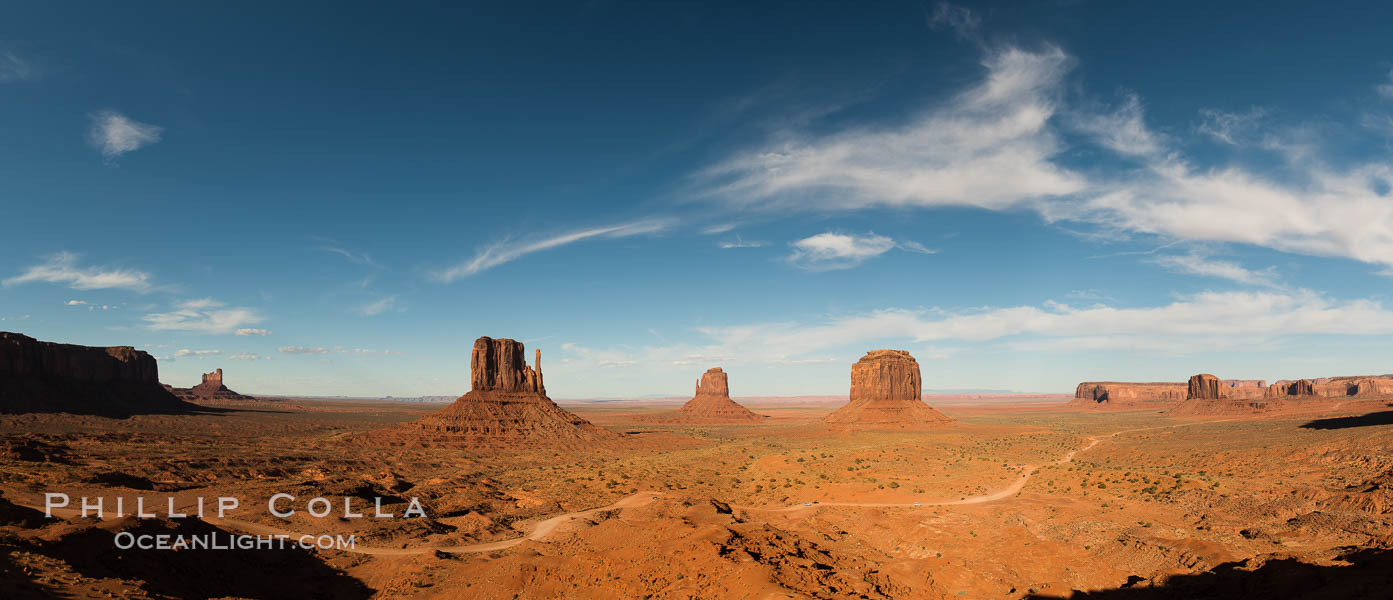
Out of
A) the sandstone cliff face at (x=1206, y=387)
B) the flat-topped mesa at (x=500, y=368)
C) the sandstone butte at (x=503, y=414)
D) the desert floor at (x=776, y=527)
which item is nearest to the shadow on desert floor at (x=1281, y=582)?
the desert floor at (x=776, y=527)

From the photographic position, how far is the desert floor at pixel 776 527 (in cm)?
2303

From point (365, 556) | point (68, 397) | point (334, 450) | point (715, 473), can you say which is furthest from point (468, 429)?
point (68, 397)

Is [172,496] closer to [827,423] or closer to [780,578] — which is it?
[780,578]

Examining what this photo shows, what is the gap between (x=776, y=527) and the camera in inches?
1412

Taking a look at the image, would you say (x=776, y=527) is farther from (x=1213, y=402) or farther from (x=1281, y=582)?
(x=1213, y=402)

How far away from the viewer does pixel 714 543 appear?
27.2m

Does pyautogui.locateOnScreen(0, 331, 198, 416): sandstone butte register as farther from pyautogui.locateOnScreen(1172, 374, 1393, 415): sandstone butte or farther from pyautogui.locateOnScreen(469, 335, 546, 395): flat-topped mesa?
pyautogui.locateOnScreen(1172, 374, 1393, 415): sandstone butte

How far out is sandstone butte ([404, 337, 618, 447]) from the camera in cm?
9875

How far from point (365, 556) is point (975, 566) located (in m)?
33.6

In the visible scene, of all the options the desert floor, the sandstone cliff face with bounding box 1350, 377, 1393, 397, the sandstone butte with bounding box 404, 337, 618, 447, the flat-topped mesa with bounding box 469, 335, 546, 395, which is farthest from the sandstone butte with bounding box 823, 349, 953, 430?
the sandstone cliff face with bounding box 1350, 377, 1393, 397

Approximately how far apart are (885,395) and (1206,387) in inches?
4785

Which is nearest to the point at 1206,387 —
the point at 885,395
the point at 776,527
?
the point at 885,395

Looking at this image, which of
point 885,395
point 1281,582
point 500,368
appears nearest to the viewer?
point 1281,582

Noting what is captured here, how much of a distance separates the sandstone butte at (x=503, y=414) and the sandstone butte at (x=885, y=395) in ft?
208
